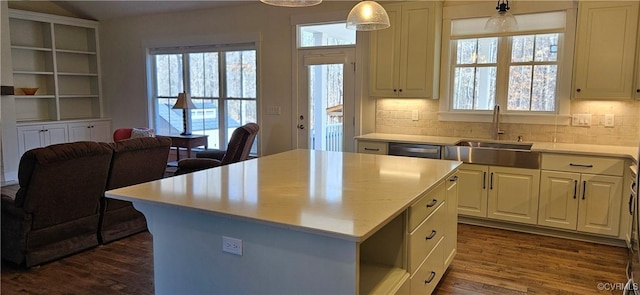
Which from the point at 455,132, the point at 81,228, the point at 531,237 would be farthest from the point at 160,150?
the point at 531,237

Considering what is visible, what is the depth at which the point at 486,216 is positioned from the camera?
173 inches

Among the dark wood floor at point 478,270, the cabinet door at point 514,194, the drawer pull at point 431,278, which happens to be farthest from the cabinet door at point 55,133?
the drawer pull at point 431,278

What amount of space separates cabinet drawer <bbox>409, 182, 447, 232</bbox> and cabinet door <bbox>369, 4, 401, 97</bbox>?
232cm

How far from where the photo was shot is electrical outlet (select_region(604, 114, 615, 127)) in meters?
4.30

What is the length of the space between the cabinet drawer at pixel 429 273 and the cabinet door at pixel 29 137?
20.6 ft

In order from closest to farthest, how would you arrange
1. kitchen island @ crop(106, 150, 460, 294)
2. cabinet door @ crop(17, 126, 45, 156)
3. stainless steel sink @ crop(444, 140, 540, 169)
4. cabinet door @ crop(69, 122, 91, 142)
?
kitchen island @ crop(106, 150, 460, 294) < stainless steel sink @ crop(444, 140, 540, 169) < cabinet door @ crop(17, 126, 45, 156) < cabinet door @ crop(69, 122, 91, 142)

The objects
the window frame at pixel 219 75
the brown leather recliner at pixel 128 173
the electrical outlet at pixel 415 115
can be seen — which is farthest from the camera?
the window frame at pixel 219 75

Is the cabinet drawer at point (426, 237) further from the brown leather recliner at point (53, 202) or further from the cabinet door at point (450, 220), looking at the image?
the brown leather recliner at point (53, 202)

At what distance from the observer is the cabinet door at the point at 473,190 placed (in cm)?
435

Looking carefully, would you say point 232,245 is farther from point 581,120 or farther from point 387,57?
point 581,120

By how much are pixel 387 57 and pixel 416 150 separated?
43.4 inches

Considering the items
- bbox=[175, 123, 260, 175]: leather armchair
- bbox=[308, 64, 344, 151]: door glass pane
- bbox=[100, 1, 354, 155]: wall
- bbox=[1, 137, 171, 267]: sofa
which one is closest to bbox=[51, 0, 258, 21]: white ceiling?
bbox=[100, 1, 354, 155]: wall

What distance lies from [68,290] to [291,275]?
2017mm

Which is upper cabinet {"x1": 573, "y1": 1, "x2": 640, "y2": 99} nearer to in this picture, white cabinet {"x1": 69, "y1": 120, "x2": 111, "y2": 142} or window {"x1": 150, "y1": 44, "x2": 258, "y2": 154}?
window {"x1": 150, "y1": 44, "x2": 258, "y2": 154}
